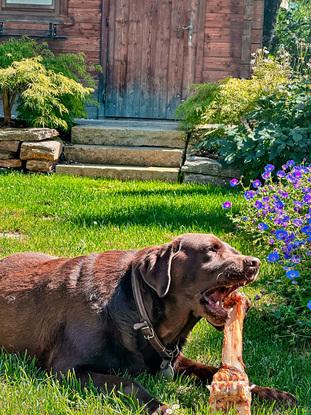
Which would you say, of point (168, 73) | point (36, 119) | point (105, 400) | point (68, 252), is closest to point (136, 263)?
point (105, 400)

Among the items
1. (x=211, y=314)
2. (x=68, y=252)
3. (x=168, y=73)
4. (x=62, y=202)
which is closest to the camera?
(x=211, y=314)

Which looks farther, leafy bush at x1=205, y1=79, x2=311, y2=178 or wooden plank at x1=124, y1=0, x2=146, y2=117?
wooden plank at x1=124, y1=0, x2=146, y2=117

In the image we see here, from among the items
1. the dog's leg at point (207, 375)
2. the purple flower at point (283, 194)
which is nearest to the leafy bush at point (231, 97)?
the purple flower at point (283, 194)

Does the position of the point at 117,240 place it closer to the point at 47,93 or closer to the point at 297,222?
the point at 297,222

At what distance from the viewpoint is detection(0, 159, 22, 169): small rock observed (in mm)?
9413

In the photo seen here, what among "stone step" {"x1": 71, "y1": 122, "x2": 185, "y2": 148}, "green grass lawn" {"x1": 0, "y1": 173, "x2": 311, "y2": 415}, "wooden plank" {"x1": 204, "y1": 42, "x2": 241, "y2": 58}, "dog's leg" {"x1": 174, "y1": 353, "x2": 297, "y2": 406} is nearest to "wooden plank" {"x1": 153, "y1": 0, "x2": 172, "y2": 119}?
"wooden plank" {"x1": 204, "y1": 42, "x2": 241, "y2": 58}

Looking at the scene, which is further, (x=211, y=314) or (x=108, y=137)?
(x=108, y=137)

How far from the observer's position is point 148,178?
30.1ft

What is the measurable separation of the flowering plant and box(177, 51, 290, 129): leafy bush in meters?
3.64

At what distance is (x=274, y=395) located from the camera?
10.2 feet

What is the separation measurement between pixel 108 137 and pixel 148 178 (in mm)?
1371

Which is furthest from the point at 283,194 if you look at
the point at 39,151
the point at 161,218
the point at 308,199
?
the point at 39,151

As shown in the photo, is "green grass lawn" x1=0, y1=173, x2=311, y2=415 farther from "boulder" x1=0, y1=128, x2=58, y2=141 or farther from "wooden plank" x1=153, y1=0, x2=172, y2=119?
"wooden plank" x1=153, y1=0, x2=172, y2=119

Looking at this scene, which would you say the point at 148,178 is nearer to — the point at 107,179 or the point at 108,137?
the point at 107,179
